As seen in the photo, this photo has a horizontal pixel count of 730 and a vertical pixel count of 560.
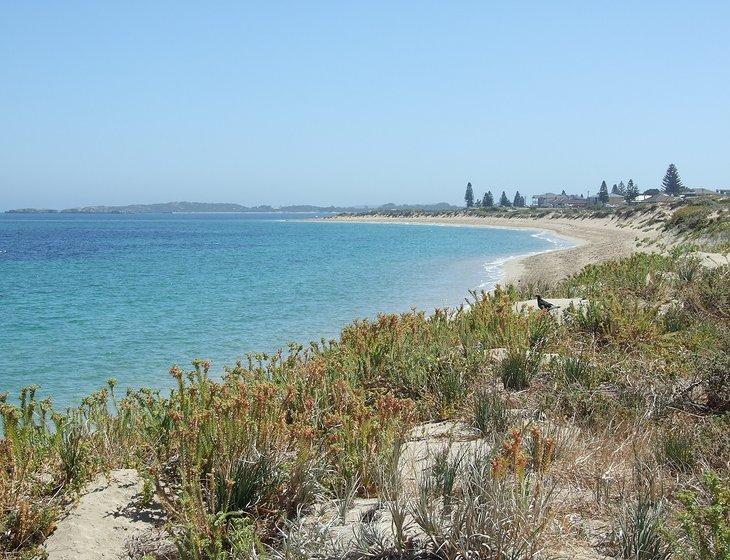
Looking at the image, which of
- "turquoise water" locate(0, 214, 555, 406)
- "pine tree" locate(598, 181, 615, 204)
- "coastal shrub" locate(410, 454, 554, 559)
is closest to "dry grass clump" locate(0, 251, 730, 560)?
"coastal shrub" locate(410, 454, 554, 559)

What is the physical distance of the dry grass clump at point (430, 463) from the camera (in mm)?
3154

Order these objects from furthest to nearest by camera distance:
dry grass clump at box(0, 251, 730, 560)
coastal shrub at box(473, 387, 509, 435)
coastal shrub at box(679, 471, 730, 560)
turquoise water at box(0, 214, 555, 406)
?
turquoise water at box(0, 214, 555, 406)
coastal shrub at box(473, 387, 509, 435)
dry grass clump at box(0, 251, 730, 560)
coastal shrub at box(679, 471, 730, 560)

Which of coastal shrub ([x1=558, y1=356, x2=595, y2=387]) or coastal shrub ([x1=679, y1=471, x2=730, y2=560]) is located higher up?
coastal shrub ([x1=679, y1=471, x2=730, y2=560])

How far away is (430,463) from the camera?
13.9ft

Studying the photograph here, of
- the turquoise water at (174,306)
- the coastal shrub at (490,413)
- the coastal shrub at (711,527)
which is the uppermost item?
the coastal shrub at (711,527)

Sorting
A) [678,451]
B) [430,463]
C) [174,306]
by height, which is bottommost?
[174,306]

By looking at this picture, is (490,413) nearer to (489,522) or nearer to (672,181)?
(489,522)

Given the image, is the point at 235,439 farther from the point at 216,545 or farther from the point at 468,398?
the point at 468,398

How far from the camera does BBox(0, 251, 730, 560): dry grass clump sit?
10.3 feet

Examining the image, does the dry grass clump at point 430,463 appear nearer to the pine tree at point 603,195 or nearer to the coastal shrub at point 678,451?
the coastal shrub at point 678,451

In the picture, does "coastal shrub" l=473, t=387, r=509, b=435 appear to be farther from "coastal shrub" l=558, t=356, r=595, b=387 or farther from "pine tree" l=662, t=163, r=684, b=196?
"pine tree" l=662, t=163, r=684, b=196

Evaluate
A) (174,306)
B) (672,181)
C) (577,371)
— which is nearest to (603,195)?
(672,181)

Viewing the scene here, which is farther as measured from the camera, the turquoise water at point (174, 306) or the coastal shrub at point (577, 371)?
the turquoise water at point (174, 306)

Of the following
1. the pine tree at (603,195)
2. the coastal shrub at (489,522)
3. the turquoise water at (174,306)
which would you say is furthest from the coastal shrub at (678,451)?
the pine tree at (603,195)
